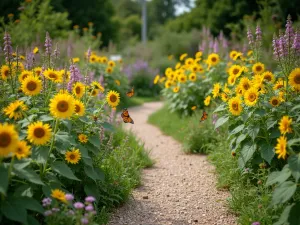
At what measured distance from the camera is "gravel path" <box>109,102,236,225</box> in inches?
139

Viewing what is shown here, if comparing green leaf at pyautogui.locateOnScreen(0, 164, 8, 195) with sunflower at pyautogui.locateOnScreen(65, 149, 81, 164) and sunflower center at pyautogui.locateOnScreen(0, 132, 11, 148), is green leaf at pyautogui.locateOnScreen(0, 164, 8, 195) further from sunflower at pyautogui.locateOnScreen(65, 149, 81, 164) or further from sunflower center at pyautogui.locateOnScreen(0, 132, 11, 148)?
sunflower at pyautogui.locateOnScreen(65, 149, 81, 164)

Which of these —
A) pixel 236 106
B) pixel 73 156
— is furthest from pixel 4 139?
pixel 236 106

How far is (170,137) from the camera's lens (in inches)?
274

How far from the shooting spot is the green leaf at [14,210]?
8.01ft

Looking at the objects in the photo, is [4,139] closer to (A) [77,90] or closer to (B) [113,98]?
(A) [77,90]

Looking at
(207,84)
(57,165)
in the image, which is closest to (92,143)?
(57,165)

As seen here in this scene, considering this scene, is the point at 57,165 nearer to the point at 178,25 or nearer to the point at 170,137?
the point at 170,137

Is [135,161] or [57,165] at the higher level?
[57,165]

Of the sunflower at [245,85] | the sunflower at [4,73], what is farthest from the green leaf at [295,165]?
the sunflower at [4,73]

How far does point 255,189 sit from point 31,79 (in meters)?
2.12

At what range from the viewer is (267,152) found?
11.2 feet

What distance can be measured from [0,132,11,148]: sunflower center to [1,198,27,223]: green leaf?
1.36 ft

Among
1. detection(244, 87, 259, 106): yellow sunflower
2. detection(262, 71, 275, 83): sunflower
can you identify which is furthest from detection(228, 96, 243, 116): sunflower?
detection(262, 71, 275, 83): sunflower

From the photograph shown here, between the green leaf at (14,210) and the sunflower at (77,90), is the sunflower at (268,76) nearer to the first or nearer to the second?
the sunflower at (77,90)
